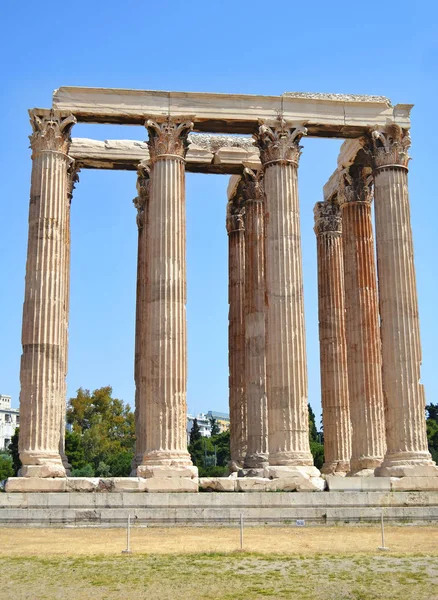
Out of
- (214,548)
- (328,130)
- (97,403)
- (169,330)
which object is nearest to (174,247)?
(169,330)

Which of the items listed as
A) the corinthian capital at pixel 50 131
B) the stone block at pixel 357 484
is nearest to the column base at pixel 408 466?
the stone block at pixel 357 484

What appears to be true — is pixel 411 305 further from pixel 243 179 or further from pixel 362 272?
pixel 243 179

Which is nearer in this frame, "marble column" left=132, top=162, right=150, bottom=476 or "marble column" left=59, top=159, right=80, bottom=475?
"marble column" left=59, top=159, right=80, bottom=475

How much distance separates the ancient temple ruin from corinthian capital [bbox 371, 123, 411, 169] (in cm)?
8

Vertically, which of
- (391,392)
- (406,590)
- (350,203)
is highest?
(350,203)

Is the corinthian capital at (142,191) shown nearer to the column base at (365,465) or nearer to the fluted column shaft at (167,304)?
the fluted column shaft at (167,304)

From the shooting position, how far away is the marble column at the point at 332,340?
173 ft

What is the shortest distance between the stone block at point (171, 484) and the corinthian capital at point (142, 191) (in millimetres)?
19086

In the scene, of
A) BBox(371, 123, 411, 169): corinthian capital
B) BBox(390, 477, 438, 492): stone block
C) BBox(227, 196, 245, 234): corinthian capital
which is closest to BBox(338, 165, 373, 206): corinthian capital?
BBox(371, 123, 411, 169): corinthian capital

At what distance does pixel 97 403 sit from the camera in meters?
121

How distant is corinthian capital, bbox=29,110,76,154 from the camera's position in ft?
149

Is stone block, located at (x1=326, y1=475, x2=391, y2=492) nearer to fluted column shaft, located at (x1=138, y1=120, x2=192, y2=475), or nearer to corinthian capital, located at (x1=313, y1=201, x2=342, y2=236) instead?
fluted column shaft, located at (x1=138, y1=120, x2=192, y2=475)

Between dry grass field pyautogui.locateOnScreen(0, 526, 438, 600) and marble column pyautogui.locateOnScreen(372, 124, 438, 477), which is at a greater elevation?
marble column pyautogui.locateOnScreen(372, 124, 438, 477)

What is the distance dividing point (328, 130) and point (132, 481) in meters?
21.6
